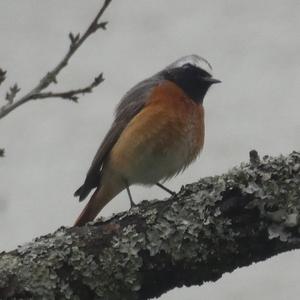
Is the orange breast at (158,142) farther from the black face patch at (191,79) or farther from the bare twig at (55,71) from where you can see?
the bare twig at (55,71)

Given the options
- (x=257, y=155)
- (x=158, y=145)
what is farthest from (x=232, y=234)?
(x=158, y=145)

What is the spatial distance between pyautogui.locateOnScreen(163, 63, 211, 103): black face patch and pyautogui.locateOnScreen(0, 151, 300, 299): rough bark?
2.85 m

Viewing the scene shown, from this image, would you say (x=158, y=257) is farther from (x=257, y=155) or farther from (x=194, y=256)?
(x=257, y=155)

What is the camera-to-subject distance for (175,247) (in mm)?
3086

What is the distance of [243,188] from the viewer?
310cm

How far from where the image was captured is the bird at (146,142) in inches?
212

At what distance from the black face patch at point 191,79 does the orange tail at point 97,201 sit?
928 mm

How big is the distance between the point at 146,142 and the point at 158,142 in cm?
8

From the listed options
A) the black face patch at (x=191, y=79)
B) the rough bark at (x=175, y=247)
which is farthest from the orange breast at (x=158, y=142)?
the rough bark at (x=175, y=247)

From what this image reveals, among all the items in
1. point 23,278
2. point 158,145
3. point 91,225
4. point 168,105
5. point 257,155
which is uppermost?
point 168,105

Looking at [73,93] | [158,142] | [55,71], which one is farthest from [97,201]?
[55,71]

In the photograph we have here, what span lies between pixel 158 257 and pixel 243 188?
42cm

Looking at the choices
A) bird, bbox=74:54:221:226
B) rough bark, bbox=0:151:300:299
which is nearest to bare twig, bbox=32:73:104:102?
rough bark, bbox=0:151:300:299

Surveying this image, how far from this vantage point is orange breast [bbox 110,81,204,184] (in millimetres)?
5379
